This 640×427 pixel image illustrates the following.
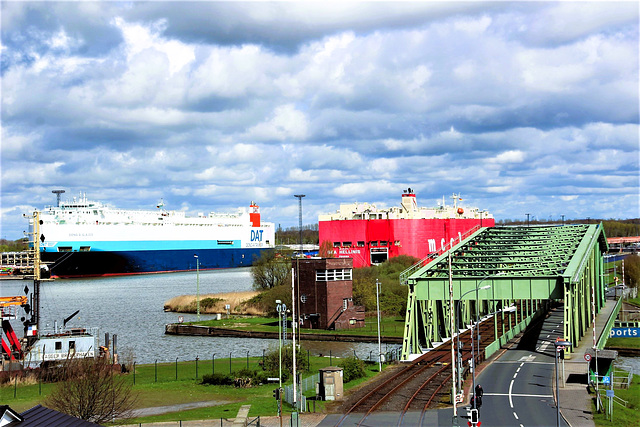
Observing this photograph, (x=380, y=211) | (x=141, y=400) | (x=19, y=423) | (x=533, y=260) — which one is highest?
(x=380, y=211)

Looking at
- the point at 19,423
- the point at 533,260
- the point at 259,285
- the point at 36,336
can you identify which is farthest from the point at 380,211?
the point at 19,423

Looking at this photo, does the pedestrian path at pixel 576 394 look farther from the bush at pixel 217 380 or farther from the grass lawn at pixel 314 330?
the grass lawn at pixel 314 330

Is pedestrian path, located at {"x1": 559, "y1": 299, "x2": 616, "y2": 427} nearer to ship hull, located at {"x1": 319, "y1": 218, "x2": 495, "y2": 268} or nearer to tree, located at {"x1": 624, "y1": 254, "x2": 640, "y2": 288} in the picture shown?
tree, located at {"x1": 624, "y1": 254, "x2": 640, "y2": 288}

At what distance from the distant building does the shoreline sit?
109 inches

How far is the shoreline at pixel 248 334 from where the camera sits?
5759 cm

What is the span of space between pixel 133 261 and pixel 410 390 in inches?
5470

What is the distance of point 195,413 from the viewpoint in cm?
2997

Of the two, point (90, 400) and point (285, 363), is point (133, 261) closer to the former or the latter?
point (285, 363)

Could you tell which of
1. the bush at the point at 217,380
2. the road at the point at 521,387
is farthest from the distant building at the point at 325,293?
the bush at the point at 217,380

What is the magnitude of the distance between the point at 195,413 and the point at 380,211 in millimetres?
109430

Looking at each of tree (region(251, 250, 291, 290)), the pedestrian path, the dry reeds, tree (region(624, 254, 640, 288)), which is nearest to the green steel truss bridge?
the pedestrian path

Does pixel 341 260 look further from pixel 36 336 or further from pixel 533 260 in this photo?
pixel 36 336

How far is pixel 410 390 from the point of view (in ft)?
105

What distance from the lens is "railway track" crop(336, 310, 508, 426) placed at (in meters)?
28.6
